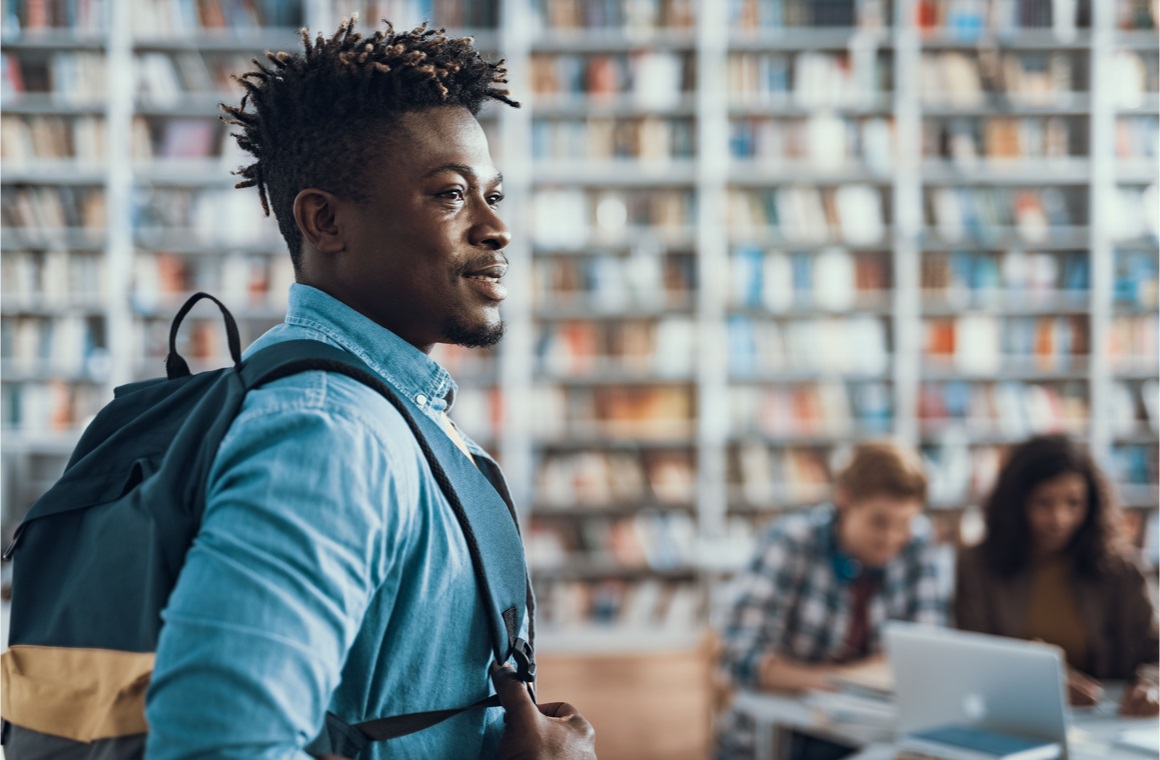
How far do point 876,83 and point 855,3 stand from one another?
0.36m

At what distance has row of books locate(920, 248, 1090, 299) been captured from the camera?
15.1 ft

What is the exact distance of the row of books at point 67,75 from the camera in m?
4.41

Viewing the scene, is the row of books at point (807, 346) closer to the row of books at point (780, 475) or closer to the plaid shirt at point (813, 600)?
the row of books at point (780, 475)

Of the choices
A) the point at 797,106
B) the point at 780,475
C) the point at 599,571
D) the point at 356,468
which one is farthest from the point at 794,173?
the point at 356,468

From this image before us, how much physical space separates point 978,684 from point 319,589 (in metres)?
1.53

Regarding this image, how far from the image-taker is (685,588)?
4.77m

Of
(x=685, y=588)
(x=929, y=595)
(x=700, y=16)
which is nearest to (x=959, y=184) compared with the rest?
(x=700, y=16)

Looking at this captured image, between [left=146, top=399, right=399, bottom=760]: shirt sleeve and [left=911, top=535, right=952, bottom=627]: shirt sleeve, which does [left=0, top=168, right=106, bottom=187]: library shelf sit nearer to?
[left=911, top=535, right=952, bottom=627]: shirt sleeve

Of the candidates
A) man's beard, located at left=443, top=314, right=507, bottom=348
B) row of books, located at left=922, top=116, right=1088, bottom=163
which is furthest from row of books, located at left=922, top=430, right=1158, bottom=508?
man's beard, located at left=443, top=314, right=507, bottom=348

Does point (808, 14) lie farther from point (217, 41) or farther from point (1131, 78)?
point (217, 41)

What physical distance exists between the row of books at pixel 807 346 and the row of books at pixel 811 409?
0.08 meters

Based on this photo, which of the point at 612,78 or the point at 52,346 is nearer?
the point at 52,346

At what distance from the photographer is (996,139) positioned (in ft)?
15.1

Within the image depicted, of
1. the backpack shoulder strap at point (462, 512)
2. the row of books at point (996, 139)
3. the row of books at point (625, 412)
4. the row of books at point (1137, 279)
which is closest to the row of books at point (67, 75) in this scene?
the row of books at point (625, 412)
